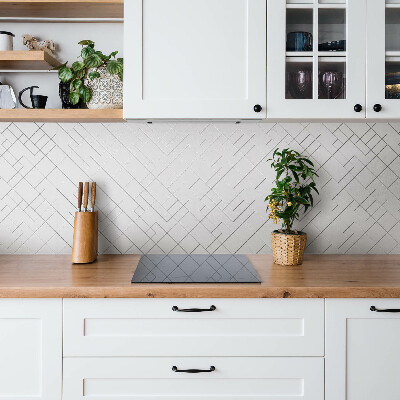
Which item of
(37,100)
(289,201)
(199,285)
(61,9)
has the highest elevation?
(61,9)

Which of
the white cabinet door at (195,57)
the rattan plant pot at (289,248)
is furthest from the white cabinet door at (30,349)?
the rattan plant pot at (289,248)

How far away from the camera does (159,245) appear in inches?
97.7

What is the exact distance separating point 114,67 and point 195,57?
1.24ft

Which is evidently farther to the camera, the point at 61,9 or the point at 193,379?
the point at 61,9

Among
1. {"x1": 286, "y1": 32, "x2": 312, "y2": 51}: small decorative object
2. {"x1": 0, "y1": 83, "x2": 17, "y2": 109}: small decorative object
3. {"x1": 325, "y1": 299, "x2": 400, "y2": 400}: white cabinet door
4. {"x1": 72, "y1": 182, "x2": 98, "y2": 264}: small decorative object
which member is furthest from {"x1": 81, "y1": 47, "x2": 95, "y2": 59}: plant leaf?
{"x1": 325, "y1": 299, "x2": 400, "y2": 400}: white cabinet door

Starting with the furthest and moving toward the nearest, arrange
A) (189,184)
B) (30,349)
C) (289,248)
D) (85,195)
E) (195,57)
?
(189,184)
(85,195)
(289,248)
(195,57)
(30,349)

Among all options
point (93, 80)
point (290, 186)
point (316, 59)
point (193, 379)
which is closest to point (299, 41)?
point (316, 59)

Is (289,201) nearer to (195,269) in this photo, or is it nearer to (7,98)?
(195,269)

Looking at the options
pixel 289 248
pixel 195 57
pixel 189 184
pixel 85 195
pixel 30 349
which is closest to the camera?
pixel 30 349

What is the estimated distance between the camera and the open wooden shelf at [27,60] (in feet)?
6.95

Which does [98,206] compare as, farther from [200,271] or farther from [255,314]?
[255,314]

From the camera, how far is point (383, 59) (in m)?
2.08

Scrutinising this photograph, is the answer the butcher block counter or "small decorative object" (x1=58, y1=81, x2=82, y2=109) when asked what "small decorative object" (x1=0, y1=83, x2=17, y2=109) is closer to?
"small decorative object" (x1=58, y1=81, x2=82, y2=109)

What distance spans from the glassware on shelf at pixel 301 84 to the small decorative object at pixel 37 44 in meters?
1.10
